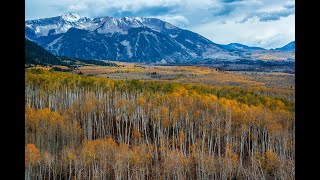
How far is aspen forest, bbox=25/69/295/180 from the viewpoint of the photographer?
1825 inches

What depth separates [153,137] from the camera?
6606 centimetres

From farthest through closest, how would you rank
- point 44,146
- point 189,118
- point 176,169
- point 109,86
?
point 109,86 → point 189,118 → point 44,146 → point 176,169

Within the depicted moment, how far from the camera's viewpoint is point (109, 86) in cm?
8531

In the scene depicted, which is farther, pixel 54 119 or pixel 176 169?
pixel 54 119

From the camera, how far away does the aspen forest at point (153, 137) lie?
4636cm
